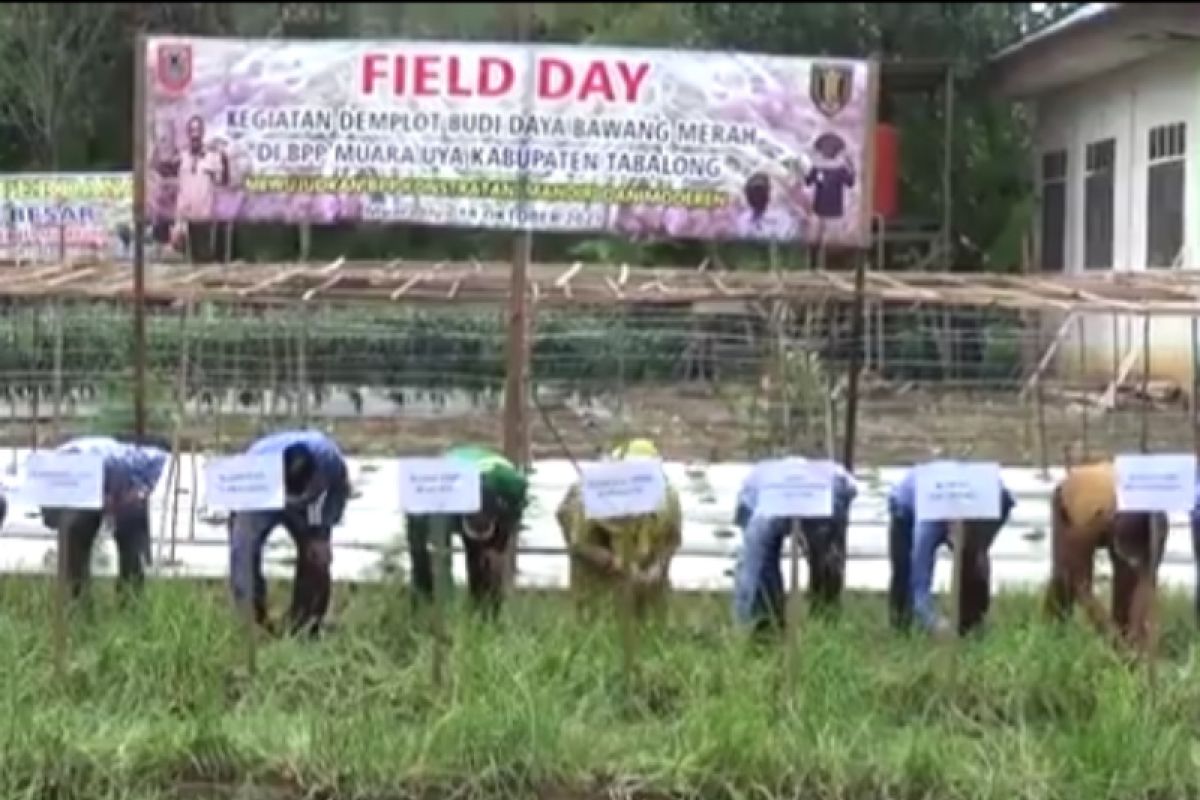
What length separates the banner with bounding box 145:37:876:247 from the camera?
A: 932 centimetres

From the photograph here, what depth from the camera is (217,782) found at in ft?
20.4

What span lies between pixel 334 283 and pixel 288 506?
1.96 meters

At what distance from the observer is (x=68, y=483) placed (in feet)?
23.1

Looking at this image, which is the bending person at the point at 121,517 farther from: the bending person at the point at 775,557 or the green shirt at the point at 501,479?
the bending person at the point at 775,557

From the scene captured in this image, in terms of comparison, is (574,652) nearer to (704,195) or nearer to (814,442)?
(704,195)

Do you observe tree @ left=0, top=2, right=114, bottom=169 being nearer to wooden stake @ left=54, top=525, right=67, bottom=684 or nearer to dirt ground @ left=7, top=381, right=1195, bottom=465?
dirt ground @ left=7, top=381, right=1195, bottom=465

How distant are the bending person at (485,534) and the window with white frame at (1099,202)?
290 inches

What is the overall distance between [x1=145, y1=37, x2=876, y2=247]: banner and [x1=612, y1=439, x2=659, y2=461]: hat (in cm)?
98

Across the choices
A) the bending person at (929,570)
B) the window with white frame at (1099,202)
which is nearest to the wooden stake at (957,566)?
the bending person at (929,570)

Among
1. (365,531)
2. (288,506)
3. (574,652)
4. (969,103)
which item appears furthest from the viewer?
(969,103)

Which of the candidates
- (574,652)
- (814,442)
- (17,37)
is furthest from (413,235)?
(574,652)

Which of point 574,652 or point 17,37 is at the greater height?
point 17,37

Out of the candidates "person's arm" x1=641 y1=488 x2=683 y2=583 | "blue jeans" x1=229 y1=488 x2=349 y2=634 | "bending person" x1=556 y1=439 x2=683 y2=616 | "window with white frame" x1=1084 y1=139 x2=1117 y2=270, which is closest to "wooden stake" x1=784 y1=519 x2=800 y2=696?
"bending person" x1=556 y1=439 x2=683 y2=616

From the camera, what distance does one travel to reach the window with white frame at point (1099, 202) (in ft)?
49.1
